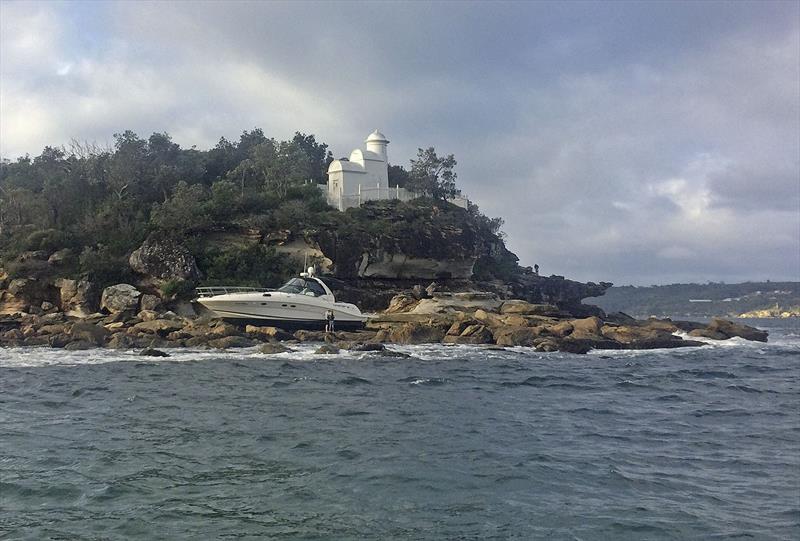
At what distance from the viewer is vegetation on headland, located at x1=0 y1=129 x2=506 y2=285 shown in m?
39.2

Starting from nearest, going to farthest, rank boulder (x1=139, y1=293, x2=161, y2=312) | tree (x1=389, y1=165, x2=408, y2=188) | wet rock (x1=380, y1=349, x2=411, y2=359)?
1. wet rock (x1=380, y1=349, x2=411, y2=359)
2. boulder (x1=139, y1=293, x2=161, y2=312)
3. tree (x1=389, y1=165, x2=408, y2=188)

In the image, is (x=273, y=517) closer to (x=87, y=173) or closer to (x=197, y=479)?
(x=197, y=479)

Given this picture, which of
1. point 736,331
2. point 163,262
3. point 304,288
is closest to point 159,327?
point 304,288

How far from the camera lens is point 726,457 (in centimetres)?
1126

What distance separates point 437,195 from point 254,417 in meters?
47.0

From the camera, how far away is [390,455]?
11180mm

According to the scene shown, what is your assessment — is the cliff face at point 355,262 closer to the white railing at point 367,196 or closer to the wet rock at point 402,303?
the wet rock at point 402,303

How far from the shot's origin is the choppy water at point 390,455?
821 centimetres

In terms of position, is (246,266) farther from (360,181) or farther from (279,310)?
(360,181)

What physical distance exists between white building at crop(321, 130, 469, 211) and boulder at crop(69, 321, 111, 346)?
23.9m

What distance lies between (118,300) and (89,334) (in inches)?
268

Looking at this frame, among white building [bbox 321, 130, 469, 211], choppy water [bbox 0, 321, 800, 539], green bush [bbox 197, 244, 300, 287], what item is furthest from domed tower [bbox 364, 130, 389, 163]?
choppy water [bbox 0, 321, 800, 539]

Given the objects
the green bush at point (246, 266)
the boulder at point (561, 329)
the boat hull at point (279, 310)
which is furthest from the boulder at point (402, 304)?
the boulder at point (561, 329)

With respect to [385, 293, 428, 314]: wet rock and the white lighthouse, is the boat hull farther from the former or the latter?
the white lighthouse
